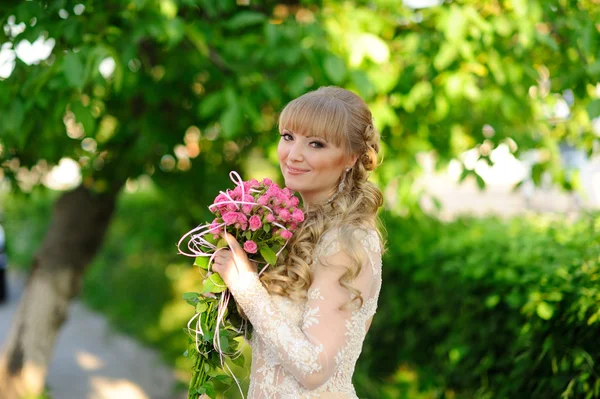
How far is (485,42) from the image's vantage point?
3145 mm

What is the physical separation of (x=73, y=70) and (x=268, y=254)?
1.29 m

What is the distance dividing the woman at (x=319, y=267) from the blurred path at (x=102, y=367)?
4502mm

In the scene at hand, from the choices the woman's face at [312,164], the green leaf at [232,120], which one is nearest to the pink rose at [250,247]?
the woman's face at [312,164]

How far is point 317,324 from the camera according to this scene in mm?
1756

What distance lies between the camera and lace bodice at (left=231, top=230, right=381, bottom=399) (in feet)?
5.72

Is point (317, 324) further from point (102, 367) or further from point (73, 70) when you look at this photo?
Answer: point (102, 367)

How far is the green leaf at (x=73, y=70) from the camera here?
258 cm

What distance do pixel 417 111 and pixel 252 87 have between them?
36.3 inches

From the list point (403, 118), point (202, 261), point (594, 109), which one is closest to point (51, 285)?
point (403, 118)

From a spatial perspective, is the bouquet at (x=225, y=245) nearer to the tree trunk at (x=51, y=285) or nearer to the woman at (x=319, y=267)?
the woman at (x=319, y=267)

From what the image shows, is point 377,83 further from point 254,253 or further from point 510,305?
point 254,253

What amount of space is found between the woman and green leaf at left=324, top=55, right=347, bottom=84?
833 mm

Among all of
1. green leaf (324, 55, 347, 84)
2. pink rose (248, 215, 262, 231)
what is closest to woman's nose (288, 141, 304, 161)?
pink rose (248, 215, 262, 231)

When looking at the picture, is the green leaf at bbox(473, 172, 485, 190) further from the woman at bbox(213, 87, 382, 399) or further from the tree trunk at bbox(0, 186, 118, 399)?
the tree trunk at bbox(0, 186, 118, 399)
